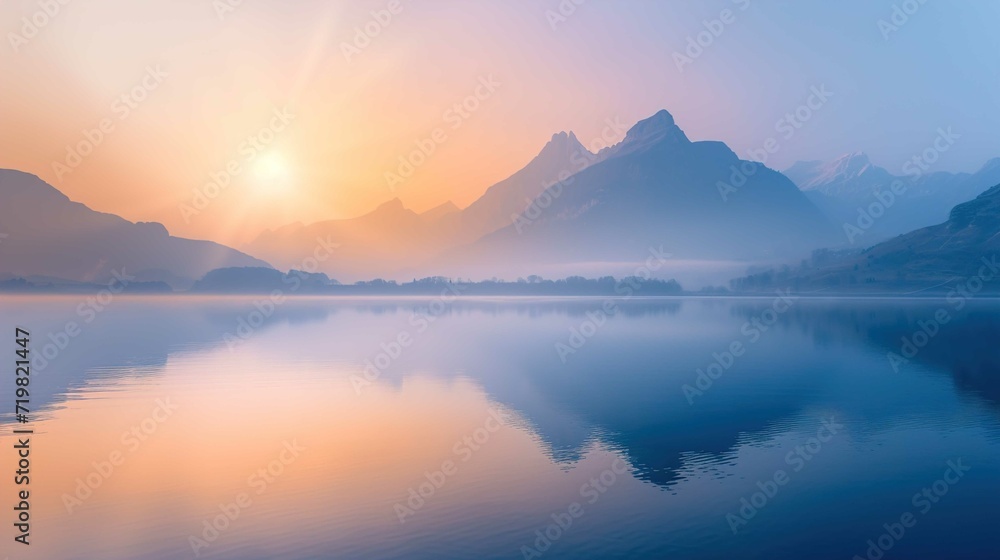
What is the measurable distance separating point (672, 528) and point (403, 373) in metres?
54.5

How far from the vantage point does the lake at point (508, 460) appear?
2809 centimetres

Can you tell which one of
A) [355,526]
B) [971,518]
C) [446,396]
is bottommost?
[971,518]

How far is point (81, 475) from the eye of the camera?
36.9m

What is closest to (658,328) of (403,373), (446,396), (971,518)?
(403,373)

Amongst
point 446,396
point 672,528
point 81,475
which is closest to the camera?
point 672,528

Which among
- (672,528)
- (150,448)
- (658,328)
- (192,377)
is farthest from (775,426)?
(658,328)

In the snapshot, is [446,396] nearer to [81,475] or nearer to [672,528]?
[81,475]

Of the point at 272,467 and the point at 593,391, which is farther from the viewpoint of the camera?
the point at 593,391

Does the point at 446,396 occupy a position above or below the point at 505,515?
above

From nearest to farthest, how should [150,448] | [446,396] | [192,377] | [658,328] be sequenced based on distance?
[150,448]
[446,396]
[192,377]
[658,328]

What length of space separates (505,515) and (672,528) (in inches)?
292

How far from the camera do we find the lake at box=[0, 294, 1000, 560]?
2809 centimetres

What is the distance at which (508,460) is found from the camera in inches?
1597

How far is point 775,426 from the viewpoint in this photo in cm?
4994
